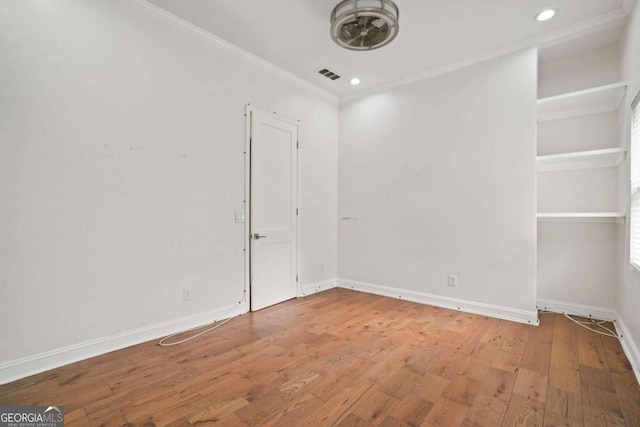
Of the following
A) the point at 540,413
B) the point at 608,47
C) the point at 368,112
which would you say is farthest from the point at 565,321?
the point at 368,112

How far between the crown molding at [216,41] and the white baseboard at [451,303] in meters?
2.97

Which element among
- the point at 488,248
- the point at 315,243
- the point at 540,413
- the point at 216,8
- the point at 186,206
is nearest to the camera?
the point at 540,413

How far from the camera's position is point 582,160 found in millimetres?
3197

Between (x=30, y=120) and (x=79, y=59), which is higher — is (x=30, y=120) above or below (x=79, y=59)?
below

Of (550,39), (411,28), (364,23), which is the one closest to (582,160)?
(550,39)

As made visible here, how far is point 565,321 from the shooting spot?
128 inches

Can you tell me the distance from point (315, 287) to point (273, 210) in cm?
138

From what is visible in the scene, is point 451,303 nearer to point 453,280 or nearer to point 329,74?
point 453,280

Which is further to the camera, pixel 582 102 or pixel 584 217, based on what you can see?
pixel 584 217

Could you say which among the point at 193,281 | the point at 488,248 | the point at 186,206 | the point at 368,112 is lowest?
the point at 193,281

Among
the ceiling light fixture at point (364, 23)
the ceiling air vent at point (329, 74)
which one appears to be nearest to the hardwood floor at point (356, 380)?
the ceiling light fixture at point (364, 23)

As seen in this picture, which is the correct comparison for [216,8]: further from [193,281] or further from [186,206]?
[193,281]

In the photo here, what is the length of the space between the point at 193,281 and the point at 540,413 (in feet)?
9.54

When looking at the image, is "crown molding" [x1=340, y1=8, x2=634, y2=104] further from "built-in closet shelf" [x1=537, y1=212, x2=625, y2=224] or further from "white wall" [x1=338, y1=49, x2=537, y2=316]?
"built-in closet shelf" [x1=537, y1=212, x2=625, y2=224]
